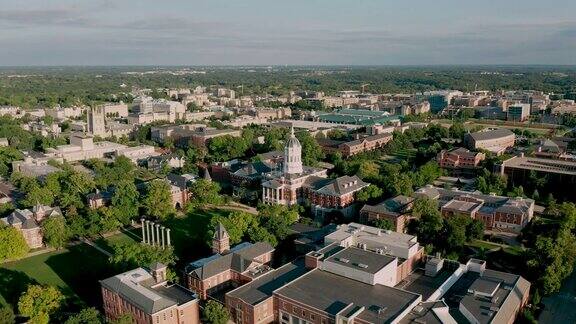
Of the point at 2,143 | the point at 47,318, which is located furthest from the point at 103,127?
the point at 47,318

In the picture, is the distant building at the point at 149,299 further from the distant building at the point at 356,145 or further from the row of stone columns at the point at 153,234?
the distant building at the point at 356,145

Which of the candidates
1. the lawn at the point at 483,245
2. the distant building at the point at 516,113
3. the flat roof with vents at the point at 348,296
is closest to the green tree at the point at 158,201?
the flat roof with vents at the point at 348,296

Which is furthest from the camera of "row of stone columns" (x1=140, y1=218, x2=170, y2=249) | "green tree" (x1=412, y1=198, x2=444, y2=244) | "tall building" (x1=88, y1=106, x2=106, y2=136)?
"tall building" (x1=88, y1=106, x2=106, y2=136)

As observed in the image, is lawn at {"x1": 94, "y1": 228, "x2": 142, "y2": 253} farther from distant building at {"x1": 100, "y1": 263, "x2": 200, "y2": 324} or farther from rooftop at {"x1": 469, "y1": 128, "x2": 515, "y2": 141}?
rooftop at {"x1": 469, "y1": 128, "x2": 515, "y2": 141}

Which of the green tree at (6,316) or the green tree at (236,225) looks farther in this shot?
the green tree at (236,225)

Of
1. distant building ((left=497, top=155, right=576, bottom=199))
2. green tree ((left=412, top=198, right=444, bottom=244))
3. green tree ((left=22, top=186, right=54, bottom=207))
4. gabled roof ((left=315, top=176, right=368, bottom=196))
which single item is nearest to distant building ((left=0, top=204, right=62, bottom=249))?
green tree ((left=22, top=186, right=54, bottom=207))

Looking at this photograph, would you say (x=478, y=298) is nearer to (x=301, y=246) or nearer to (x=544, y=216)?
(x=301, y=246)

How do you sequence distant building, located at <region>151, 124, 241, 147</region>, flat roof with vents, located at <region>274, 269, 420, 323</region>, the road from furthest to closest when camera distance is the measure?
distant building, located at <region>151, 124, 241, 147</region>, the road, flat roof with vents, located at <region>274, 269, 420, 323</region>
